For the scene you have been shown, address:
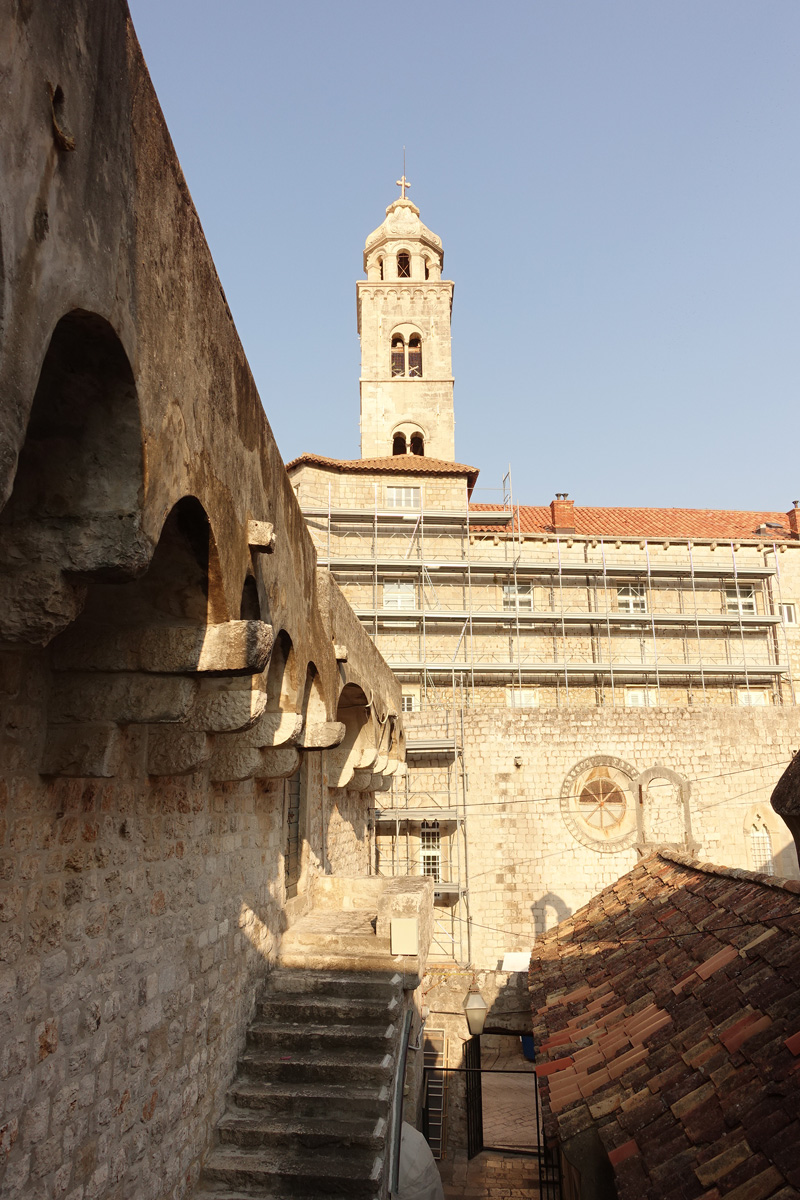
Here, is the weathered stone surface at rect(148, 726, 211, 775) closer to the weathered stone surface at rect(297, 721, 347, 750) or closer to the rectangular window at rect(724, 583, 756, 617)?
the weathered stone surface at rect(297, 721, 347, 750)

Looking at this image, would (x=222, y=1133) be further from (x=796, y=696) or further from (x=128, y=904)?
(x=796, y=696)

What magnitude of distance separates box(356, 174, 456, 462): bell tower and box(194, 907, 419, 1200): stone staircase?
80.5 ft

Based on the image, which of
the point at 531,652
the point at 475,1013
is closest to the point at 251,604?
the point at 475,1013

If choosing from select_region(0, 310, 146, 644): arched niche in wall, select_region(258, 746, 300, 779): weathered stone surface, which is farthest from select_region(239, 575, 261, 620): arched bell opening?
select_region(0, 310, 146, 644): arched niche in wall

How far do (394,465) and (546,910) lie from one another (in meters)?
14.9

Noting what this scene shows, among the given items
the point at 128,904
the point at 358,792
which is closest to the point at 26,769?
the point at 128,904

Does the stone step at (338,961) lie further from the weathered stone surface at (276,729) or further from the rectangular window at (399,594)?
the rectangular window at (399,594)

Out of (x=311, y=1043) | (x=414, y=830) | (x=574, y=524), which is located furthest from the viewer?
(x=574, y=524)

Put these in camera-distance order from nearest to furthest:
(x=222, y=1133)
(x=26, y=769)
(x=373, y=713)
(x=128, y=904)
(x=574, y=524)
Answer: (x=26, y=769) → (x=128, y=904) → (x=222, y=1133) → (x=373, y=713) → (x=574, y=524)

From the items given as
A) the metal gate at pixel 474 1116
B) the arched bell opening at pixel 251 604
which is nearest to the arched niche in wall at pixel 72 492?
the arched bell opening at pixel 251 604

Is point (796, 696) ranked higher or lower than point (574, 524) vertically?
lower

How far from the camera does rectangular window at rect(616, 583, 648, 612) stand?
90.8ft

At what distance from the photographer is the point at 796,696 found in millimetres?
27422

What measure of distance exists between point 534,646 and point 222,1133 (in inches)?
889
